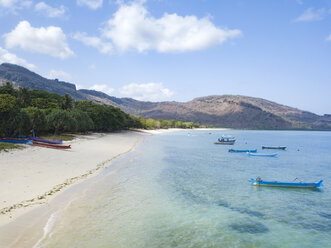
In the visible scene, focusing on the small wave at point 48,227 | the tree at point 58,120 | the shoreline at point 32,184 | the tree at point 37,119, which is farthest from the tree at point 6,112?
the small wave at point 48,227

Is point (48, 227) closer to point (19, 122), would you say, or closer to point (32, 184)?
point (32, 184)

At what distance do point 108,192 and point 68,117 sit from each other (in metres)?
56.2

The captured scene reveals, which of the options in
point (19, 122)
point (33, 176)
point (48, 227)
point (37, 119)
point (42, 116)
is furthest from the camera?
point (42, 116)

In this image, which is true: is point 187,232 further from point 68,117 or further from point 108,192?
point 68,117

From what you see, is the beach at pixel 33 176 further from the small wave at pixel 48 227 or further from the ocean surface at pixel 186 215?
the ocean surface at pixel 186 215

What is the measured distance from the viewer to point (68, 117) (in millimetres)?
75625

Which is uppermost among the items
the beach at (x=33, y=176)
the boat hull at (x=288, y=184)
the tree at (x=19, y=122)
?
the tree at (x=19, y=122)

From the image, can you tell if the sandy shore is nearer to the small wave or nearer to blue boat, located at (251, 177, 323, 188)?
the small wave

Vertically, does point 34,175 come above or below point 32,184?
above

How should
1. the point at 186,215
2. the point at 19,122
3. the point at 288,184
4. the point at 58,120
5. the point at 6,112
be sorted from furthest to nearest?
the point at 58,120 → the point at 19,122 → the point at 6,112 → the point at 288,184 → the point at 186,215

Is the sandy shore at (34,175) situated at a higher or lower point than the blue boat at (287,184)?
higher

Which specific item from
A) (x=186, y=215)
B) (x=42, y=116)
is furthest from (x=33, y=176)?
(x=42, y=116)

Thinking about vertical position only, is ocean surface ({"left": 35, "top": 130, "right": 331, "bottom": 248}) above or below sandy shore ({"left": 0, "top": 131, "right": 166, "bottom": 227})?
below

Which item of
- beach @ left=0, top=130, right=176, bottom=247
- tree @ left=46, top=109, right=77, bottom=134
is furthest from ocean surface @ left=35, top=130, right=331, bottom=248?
tree @ left=46, top=109, right=77, bottom=134
